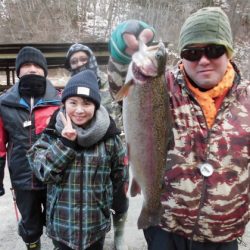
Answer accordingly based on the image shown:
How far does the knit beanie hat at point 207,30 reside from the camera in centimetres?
207

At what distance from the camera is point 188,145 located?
214 cm

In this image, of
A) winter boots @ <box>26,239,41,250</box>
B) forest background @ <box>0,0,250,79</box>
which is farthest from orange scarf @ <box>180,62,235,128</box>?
forest background @ <box>0,0,250,79</box>

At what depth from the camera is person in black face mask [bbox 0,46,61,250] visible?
11.3ft

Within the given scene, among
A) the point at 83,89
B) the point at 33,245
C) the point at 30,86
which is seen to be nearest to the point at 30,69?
the point at 30,86

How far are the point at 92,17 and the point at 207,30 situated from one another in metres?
23.7

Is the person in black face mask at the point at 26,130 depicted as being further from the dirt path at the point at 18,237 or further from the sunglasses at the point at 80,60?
the sunglasses at the point at 80,60

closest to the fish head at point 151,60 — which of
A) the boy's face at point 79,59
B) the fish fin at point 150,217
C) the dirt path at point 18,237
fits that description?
the fish fin at point 150,217

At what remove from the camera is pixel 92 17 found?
81.8ft

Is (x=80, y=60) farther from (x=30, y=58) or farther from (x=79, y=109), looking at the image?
(x=79, y=109)

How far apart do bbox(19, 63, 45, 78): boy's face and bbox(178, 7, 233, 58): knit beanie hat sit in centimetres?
184

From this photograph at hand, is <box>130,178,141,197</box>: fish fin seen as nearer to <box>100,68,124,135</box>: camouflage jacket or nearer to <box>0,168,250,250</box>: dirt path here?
<box>100,68,124,135</box>: camouflage jacket

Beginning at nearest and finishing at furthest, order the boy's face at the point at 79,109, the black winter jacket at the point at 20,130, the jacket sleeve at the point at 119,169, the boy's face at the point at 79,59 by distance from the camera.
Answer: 1. the boy's face at the point at 79,109
2. the jacket sleeve at the point at 119,169
3. the black winter jacket at the point at 20,130
4. the boy's face at the point at 79,59

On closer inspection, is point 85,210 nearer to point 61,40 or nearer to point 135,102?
point 135,102

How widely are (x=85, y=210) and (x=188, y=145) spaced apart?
3.75ft
